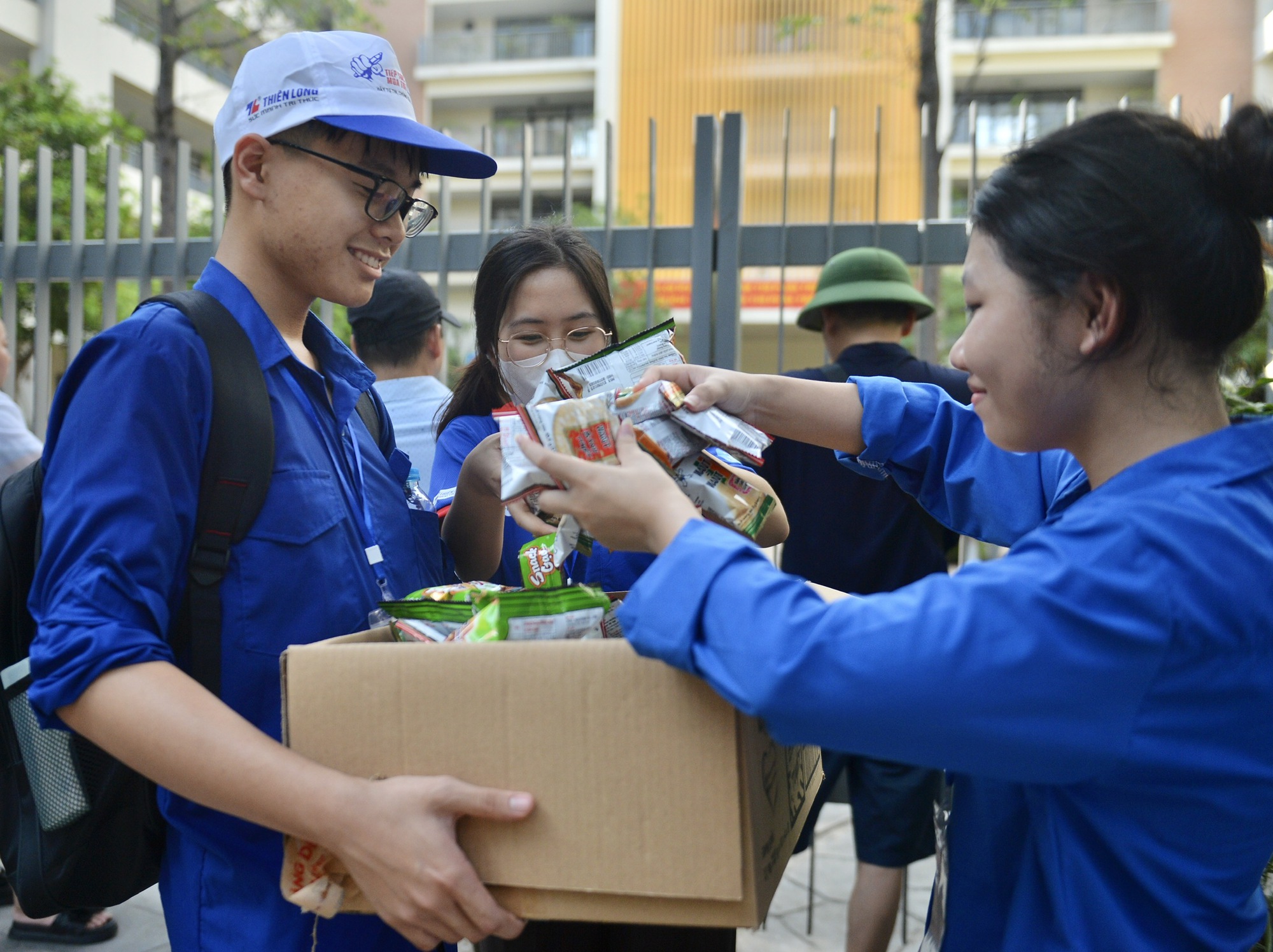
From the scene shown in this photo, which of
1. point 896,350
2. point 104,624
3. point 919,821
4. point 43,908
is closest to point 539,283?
point 104,624

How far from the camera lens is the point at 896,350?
3.34 m

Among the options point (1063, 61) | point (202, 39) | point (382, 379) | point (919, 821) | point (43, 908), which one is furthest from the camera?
point (1063, 61)

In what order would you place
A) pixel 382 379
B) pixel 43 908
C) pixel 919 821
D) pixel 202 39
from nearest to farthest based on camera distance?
pixel 43 908
pixel 919 821
pixel 382 379
pixel 202 39

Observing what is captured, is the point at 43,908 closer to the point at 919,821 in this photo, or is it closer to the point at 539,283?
the point at 539,283

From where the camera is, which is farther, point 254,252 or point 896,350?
point 896,350

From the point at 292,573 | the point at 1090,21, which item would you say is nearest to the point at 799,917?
the point at 292,573

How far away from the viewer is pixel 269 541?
1.27 meters

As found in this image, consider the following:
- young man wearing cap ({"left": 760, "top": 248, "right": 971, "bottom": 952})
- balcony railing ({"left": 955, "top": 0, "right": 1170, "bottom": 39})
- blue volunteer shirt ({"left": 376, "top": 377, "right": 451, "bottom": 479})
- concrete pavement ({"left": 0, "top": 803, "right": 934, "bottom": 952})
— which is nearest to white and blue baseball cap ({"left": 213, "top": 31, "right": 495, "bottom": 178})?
blue volunteer shirt ({"left": 376, "top": 377, "right": 451, "bottom": 479})

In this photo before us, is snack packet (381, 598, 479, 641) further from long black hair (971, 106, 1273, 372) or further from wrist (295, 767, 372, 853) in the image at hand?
long black hair (971, 106, 1273, 372)

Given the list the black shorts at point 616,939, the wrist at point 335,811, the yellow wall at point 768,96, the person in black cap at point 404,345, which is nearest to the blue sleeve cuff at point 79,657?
the wrist at point 335,811

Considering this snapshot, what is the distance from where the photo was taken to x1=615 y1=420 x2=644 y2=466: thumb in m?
1.11

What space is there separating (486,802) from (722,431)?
19.5 inches

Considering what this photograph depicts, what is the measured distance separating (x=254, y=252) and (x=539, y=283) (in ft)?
2.42

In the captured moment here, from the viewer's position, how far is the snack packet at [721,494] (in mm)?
1214
